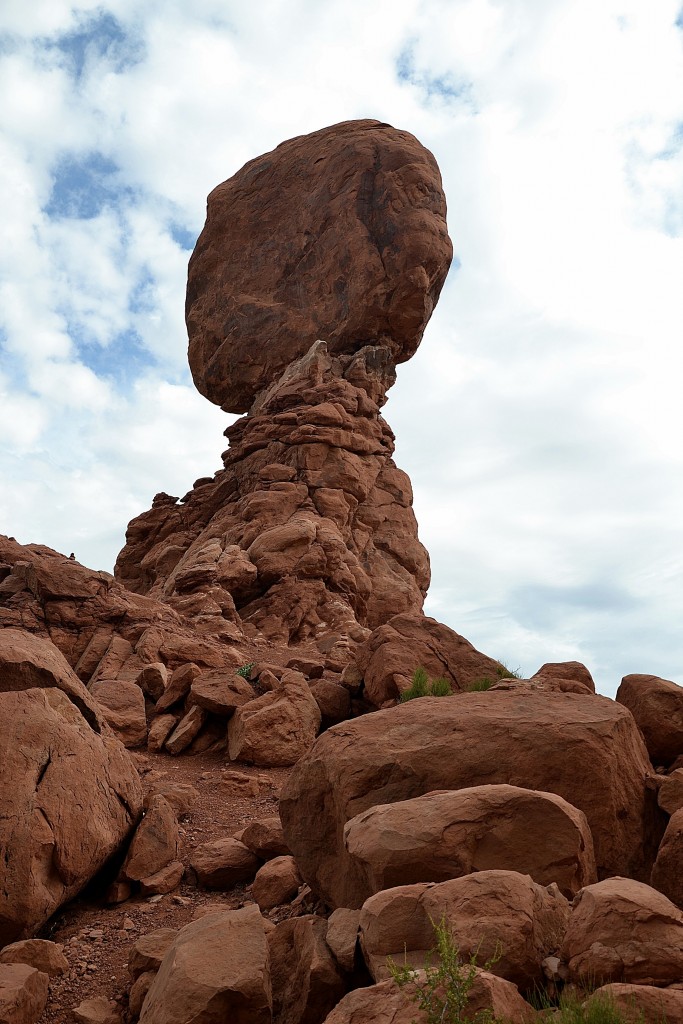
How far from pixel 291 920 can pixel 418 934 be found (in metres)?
1.67

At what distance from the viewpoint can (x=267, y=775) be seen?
10555 mm

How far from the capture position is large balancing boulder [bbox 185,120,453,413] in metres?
28.1

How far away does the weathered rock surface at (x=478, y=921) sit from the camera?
3.84 m

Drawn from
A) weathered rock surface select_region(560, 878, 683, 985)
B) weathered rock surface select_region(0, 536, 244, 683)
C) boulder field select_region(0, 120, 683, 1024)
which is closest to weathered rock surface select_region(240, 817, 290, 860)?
boulder field select_region(0, 120, 683, 1024)

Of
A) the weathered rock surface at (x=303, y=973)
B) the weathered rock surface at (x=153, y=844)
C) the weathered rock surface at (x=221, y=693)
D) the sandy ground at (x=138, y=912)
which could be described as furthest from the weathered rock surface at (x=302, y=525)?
the weathered rock surface at (x=303, y=973)

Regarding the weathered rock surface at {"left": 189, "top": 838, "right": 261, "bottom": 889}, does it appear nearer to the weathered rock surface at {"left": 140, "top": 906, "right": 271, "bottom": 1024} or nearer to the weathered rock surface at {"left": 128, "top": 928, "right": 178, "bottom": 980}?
the weathered rock surface at {"left": 128, "top": 928, "right": 178, "bottom": 980}

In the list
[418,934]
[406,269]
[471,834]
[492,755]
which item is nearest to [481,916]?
[418,934]

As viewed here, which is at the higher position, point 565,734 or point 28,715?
point 565,734

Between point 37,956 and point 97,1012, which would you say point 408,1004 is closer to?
point 97,1012

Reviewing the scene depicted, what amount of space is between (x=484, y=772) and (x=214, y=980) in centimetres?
254

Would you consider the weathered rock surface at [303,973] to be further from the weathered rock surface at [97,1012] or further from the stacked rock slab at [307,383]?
the stacked rock slab at [307,383]

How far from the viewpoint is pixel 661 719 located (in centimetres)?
778

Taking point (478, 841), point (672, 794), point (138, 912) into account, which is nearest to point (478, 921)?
point (478, 841)

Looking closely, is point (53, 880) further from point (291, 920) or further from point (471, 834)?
point (471, 834)
